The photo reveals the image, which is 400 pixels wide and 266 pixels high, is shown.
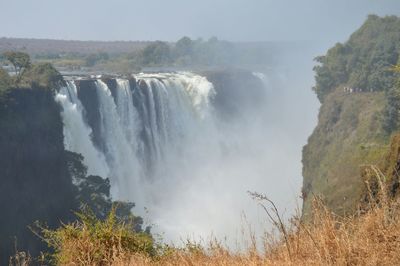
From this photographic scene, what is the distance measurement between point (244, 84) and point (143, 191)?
21.4 meters

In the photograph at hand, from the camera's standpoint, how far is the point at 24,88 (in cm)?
2525

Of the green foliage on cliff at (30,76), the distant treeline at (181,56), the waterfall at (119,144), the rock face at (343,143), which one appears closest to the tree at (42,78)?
the green foliage on cliff at (30,76)

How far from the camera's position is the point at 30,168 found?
24281 millimetres

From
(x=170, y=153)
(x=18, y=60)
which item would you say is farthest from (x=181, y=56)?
(x=18, y=60)

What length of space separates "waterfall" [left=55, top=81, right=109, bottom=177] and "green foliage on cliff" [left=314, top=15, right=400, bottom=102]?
20.0 meters

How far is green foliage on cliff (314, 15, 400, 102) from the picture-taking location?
40.8 meters

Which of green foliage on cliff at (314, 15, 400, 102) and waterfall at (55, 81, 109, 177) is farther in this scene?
green foliage on cliff at (314, 15, 400, 102)

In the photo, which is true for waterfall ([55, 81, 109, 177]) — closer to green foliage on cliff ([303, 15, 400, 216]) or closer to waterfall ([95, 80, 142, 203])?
waterfall ([95, 80, 142, 203])

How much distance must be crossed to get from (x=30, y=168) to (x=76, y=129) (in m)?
4.56

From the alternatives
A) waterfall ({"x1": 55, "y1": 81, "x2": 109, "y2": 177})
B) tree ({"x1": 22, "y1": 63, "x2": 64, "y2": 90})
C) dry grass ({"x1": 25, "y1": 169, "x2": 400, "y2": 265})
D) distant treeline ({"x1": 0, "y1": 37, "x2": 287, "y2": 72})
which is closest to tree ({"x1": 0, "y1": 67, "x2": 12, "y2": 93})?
tree ({"x1": 22, "y1": 63, "x2": 64, "y2": 90})

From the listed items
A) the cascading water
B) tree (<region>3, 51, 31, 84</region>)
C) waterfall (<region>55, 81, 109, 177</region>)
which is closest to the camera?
waterfall (<region>55, 81, 109, 177</region>)

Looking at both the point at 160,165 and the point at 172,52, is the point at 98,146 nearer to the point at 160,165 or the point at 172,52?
the point at 160,165

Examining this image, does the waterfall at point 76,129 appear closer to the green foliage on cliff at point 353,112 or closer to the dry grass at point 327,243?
the green foliage on cliff at point 353,112

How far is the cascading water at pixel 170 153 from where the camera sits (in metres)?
29.2
